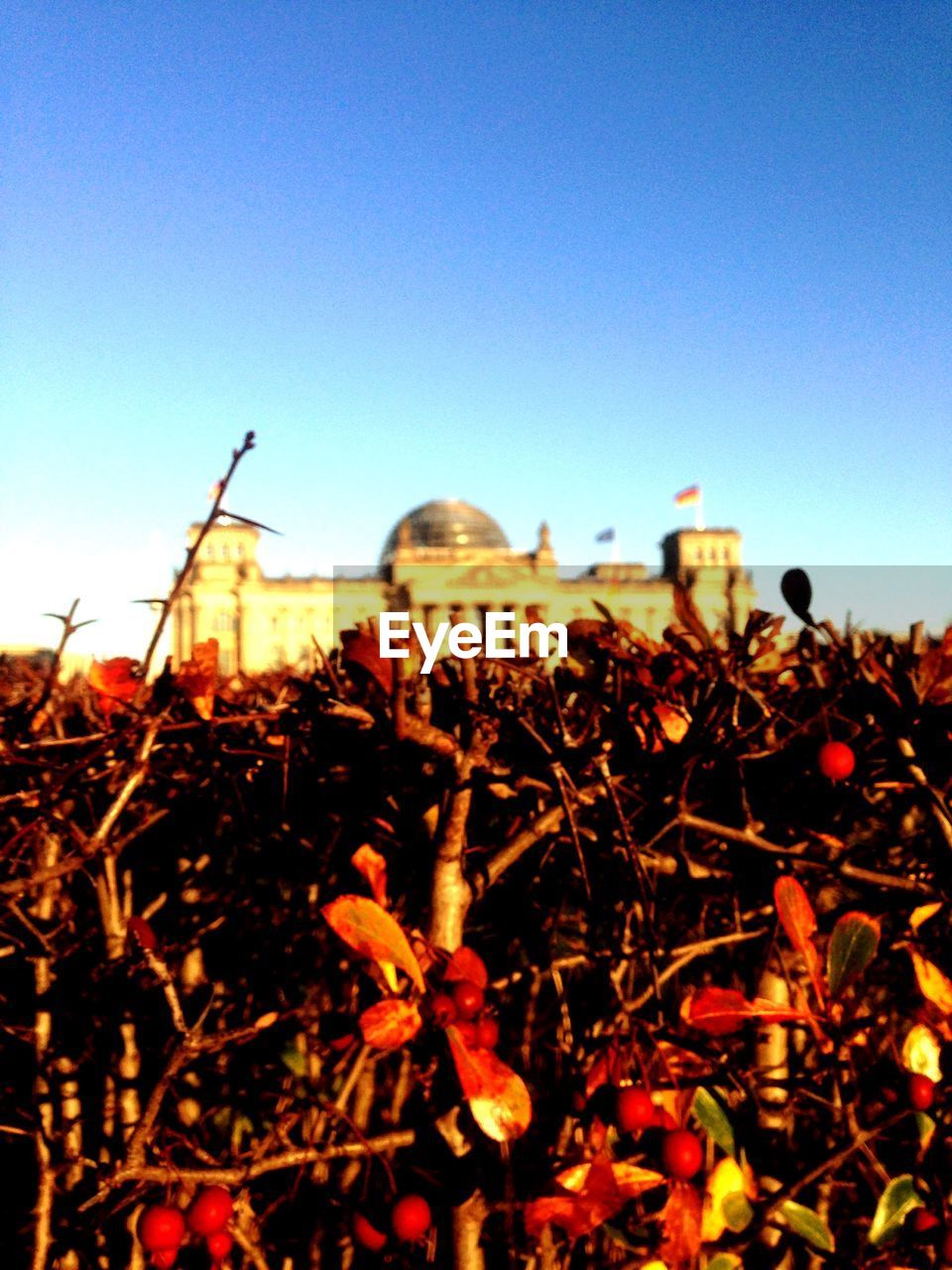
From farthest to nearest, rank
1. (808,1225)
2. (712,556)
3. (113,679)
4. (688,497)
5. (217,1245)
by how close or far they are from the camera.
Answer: (712,556), (688,497), (113,679), (808,1225), (217,1245)

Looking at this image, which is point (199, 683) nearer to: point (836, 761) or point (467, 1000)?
point (467, 1000)

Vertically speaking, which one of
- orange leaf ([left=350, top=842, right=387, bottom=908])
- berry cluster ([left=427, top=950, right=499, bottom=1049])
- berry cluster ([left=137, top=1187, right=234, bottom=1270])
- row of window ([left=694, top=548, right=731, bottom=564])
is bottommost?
berry cluster ([left=137, top=1187, right=234, bottom=1270])

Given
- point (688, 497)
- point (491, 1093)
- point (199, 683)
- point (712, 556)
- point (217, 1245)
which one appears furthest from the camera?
point (712, 556)

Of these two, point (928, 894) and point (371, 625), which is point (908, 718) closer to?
point (928, 894)

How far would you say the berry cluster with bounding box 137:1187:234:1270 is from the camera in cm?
116

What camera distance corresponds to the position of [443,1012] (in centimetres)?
121

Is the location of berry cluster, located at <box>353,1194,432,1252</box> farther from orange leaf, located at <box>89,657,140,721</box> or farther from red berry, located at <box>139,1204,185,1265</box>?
orange leaf, located at <box>89,657,140,721</box>

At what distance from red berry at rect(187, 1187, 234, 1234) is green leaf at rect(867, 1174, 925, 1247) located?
0.89 metres

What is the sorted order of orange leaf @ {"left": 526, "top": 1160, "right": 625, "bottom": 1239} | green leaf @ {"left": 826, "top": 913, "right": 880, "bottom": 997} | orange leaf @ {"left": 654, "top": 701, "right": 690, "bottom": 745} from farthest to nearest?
orange leaf @ {"left": 654, "top": 701, "right": 690, "bottom": 745} < green leaf @ {"left": 826, "top": 913, "right": 880, "bottom": 997} < orange leaf @ {"left": 526, "top": 1160, "right": 625, "bottom": 1239}

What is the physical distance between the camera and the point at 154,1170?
111cm

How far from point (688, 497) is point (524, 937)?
149 feet

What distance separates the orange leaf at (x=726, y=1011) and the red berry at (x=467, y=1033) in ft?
0.99

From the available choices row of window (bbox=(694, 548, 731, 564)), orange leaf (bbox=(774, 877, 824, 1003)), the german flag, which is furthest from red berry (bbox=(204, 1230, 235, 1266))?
row of window (bbox=(694, 548, 731, 564))

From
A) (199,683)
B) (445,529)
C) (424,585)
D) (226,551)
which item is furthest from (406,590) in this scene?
(199,683)
